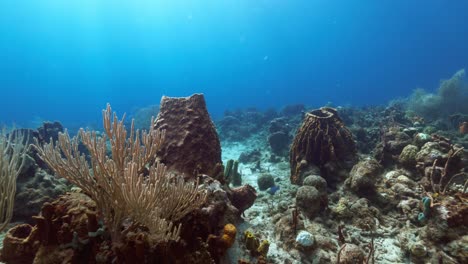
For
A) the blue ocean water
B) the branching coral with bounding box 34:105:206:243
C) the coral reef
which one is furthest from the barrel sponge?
the blue ocean water

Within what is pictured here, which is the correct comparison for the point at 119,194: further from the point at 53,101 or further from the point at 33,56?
the point at 33,56

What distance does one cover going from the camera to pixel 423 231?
414cm

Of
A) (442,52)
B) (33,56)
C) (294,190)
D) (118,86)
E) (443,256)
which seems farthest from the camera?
(118,86)

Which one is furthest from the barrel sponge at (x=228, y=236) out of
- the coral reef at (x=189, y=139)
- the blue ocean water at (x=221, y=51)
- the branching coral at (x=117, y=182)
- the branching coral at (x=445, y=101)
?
the blue ocean water at (x=221, y=51)

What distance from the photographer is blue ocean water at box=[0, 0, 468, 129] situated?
90.4 meters

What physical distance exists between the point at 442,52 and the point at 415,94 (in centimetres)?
10456

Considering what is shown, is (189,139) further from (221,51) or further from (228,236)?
(221,51)

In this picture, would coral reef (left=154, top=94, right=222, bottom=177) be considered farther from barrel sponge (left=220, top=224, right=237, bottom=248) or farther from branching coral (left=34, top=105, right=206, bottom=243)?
branching coral (left=34, top=105, right=206, bottom=243)

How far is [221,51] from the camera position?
134 metres

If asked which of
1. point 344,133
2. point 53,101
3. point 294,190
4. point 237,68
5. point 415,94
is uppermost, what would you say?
point 237,68

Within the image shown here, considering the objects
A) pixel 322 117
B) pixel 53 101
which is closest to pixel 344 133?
pixel 322 117

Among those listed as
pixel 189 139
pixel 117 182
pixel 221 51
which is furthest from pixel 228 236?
pixel 221 51

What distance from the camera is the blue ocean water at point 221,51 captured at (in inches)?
3558

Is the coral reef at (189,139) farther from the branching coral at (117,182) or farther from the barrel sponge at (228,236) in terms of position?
the branching coral at (117,182)
